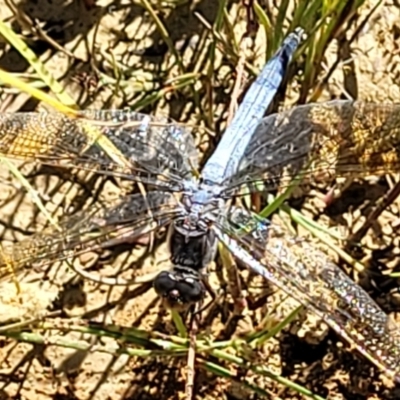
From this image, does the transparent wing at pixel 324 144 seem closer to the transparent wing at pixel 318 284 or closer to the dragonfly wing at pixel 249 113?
the dragonfly wing at pixel 249 113

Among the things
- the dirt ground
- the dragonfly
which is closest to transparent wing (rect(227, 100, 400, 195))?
the dragonfly

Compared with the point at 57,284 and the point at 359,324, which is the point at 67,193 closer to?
the point at 57,284

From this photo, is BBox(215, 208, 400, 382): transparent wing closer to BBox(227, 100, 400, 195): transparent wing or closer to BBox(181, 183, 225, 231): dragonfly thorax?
BBox(181, 183, 225, 231): dragonfly thorax

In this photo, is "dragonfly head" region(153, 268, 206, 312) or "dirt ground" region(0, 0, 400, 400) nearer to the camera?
"dragonfly head" region(153, 268, 206, 312)

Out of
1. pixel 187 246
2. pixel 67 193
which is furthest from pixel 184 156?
pixel 67 193

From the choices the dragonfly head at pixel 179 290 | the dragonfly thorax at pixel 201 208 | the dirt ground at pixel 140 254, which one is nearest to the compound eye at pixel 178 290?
the dragonfly head at pixel 179 290

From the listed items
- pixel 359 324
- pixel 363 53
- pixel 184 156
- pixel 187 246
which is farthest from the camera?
pixel 363 53
